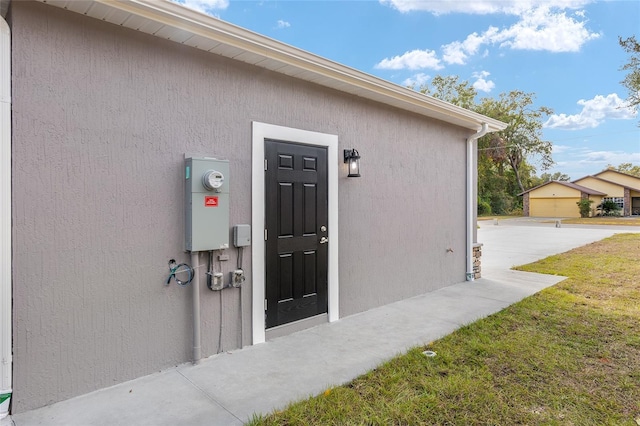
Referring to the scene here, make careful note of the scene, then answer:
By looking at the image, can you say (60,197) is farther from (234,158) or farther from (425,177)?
(425,177)

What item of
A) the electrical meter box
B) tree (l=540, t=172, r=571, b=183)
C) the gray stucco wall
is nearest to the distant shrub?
tree (l=540, t=172, r=571, b=183)


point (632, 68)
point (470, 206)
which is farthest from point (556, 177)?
point (470, 206)

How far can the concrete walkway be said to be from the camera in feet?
7.48

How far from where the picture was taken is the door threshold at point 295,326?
11.8ft

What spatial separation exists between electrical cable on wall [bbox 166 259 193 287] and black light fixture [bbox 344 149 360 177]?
7.16 feet

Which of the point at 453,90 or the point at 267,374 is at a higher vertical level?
the point at 453,90

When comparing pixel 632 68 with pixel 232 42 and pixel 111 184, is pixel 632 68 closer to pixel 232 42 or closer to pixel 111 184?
pixel 232 42

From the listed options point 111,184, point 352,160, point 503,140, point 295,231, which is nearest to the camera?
point 111,184

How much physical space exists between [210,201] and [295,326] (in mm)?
1689

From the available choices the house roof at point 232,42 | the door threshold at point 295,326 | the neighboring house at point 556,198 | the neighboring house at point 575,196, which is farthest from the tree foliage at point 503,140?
the door threshold at point 295,326

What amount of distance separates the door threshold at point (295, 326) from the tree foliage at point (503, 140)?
30911mm

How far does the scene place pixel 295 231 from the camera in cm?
378

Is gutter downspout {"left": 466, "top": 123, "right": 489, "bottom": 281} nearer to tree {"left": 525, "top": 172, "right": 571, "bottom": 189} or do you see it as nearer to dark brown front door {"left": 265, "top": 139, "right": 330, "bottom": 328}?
dark brown front door {"left": 265, "top": 139, "right": 330, "bottom": 328}

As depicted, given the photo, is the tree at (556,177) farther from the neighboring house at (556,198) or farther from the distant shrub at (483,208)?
the distant shrub at (483,208)
